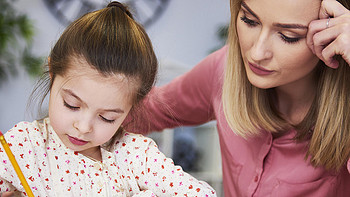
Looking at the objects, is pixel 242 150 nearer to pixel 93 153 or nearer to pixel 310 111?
pixel 310 111

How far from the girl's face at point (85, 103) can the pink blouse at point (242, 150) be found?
0.64 ft

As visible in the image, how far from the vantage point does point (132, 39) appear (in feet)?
3.57

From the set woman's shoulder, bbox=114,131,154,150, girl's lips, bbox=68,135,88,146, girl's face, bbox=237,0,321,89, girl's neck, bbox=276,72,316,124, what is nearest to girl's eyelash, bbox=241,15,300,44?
girl's face, bbox=237,0,321,89

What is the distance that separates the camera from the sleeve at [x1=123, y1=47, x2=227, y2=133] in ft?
5.74

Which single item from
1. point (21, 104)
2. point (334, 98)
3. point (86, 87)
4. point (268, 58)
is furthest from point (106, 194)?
point (21, 104)

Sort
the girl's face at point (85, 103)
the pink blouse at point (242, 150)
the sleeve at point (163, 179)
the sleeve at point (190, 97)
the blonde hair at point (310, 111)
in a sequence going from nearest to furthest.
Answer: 1. the girl's face at point (85, 103)
2. the sleeve at point (163, 179)
3. the blonde hair at point (310, 111)
4. the pink blouse at point (242, 150)
5. the sleeve at point (190, 97)

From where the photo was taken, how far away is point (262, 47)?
118cm

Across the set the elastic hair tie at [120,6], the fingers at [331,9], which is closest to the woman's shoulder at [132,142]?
the elastic hair tie at [120,6]

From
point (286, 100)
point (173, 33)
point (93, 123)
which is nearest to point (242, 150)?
point (286, 100)

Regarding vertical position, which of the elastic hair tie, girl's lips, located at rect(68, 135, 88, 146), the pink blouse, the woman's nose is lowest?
the pink blouse

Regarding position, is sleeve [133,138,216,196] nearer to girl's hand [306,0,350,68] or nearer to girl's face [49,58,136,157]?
girl's face [49,58,136,157]

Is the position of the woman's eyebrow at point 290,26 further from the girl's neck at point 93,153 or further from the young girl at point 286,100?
the girl's neck at point 93,153

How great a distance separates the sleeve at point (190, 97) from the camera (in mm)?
1748

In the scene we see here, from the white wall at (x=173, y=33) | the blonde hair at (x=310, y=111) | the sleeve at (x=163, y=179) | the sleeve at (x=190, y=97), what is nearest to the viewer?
the sleeve at (x=163, y=179)
